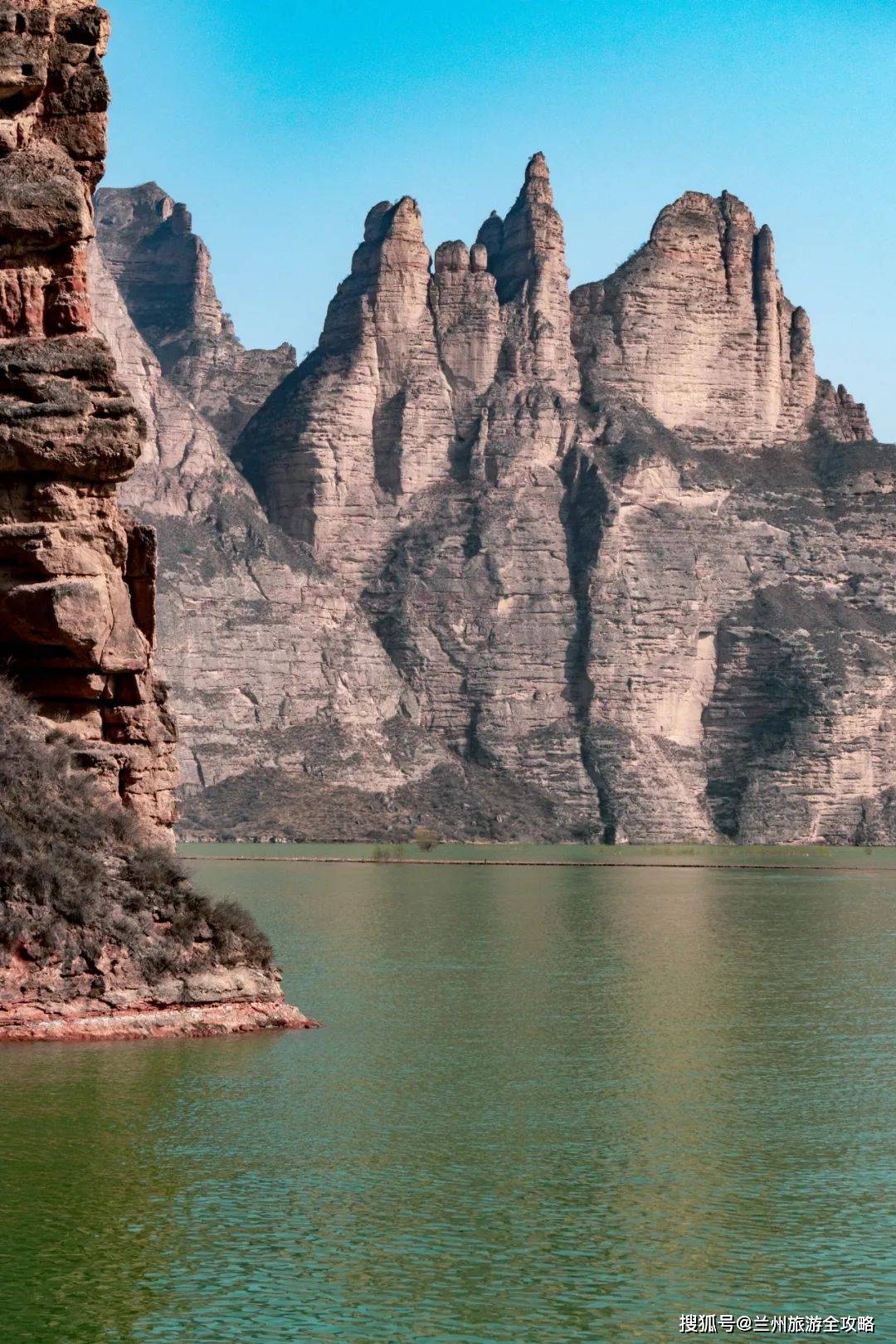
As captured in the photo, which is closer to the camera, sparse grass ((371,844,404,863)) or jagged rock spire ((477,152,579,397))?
sparse grass ((371,844,404,863))

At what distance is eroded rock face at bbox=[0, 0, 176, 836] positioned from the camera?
90.1 ft

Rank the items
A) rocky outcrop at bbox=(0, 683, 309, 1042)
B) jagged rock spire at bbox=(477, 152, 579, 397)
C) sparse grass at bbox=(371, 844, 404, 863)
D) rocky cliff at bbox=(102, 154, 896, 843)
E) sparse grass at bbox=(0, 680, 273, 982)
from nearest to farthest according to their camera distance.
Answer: rocky outcrop at bbox=(0, 683, 309, 1042), sparse grass at bbox=(0, 680, 273, 982), sparse grass at bbox=(371, 844, 404, 863), rocky cliff at bbox=(102, 154, 896, 843), jagged rock spire at bbox=(477, 152, 579, 397)

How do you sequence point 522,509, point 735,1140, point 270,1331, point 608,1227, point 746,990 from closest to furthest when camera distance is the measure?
point 270,1331
point 608,1227
point 735,1140
point 746,990
point 522,509

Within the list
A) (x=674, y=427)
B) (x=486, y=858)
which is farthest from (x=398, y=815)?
(x=674, y=427)

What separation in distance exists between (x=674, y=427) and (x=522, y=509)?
15.6m

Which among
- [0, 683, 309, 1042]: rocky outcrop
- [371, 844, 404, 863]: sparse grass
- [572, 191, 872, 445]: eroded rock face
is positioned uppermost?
[572, 191, 872, 445]: eroded rock face

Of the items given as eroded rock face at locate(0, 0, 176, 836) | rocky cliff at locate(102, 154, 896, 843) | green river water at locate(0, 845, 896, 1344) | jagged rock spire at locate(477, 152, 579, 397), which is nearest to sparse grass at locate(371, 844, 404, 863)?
rocky cliff at locate(102, 154, 896, 843)

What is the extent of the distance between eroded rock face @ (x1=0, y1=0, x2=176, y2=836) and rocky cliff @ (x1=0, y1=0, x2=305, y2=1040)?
0.09ft

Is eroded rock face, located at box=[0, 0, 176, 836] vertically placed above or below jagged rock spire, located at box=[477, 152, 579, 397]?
below

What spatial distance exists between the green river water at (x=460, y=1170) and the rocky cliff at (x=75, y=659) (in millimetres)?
870

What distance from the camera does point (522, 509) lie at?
6068 inches

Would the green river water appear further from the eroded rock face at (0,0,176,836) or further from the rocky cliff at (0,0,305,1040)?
the eroded rock face at (0,0,176,836)

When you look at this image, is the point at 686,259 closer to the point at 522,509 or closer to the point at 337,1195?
the point at 522,509

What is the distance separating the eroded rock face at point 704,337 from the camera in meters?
162
